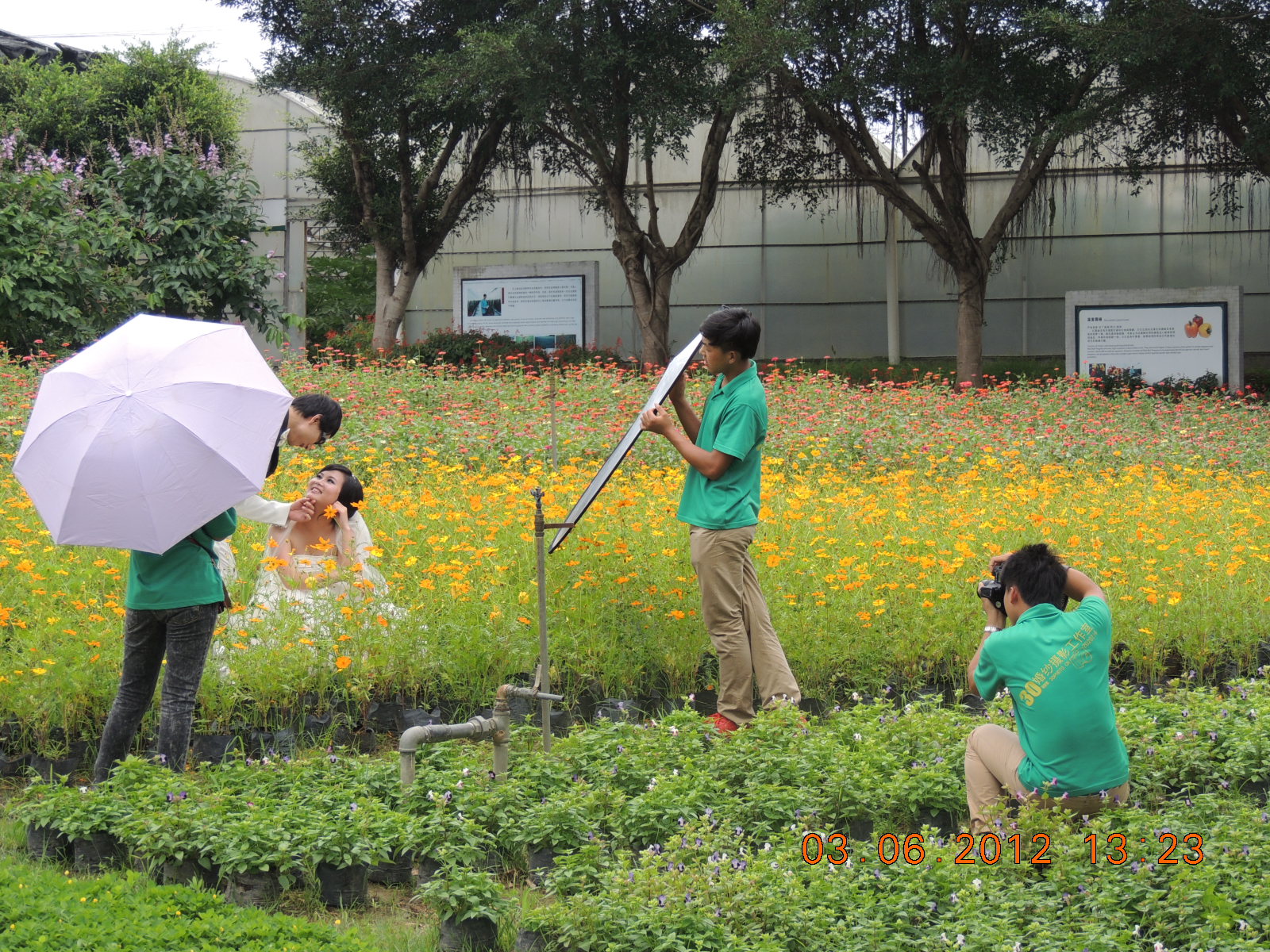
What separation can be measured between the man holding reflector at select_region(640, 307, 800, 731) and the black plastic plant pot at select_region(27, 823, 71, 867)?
6.95ft

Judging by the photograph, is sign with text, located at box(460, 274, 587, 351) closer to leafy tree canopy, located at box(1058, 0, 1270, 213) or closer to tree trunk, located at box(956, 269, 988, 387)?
tree trunk, located at box(956, 269, 988, 387)

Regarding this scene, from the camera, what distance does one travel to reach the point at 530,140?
20.3 meters

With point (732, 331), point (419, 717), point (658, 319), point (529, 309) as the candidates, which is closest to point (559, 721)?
point (419, 717)

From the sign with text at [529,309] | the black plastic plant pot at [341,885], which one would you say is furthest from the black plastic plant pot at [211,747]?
the sign with text at [529,309]

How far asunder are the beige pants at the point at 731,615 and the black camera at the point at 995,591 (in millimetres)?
1006

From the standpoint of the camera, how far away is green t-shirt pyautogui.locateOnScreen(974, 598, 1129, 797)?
337 cm

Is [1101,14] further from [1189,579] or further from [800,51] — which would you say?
[1189,579]

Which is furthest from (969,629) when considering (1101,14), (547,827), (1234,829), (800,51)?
(1101,14)

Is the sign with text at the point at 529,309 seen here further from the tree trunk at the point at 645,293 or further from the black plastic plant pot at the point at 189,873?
the black plastic plant pot at the point at 189,873

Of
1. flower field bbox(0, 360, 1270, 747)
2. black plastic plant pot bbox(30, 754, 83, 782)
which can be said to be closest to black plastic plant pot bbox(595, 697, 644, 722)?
flower field bbox(0, 360, 1270, 747)

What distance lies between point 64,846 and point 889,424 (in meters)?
9.00

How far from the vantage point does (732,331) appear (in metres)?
4.41

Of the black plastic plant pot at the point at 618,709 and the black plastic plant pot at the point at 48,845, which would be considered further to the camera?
the black plastic plant pot at the point at 618,709

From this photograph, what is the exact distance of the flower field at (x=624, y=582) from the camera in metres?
4.79
